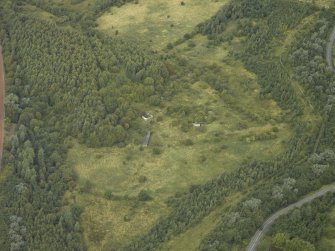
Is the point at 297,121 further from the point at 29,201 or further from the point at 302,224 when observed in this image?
the point at 29,201

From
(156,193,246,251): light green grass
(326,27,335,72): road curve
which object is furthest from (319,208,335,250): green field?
(326,27,335,72): road curve

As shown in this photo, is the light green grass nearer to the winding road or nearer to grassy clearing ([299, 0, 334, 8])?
the winding road

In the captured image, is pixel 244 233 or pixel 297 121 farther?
pixel 297 121

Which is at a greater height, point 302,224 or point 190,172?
point 302,224

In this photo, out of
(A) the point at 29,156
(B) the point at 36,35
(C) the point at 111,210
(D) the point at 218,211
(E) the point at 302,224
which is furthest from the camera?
(B) the point at 36,35

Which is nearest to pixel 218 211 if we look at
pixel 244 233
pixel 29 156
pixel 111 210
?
pixel 244 233

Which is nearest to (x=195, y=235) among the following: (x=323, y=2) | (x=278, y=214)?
(x=278, y=214)

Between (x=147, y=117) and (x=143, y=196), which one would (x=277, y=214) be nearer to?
(x=143, y=196)
